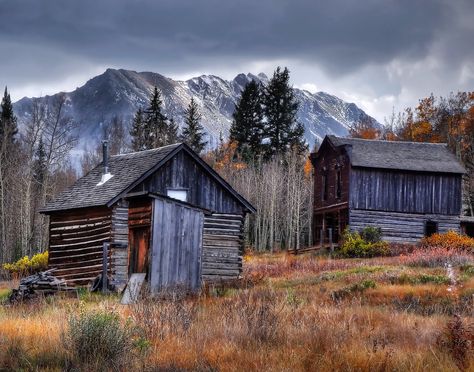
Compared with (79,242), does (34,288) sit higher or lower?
lower

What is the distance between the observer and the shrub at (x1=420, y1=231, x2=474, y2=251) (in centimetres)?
3443

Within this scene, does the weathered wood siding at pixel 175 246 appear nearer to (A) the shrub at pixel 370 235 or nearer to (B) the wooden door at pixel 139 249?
(B) the wooden door at pixel 139 249

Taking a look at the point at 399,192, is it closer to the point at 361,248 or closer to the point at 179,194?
the point at 361,248

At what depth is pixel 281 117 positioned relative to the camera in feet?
199

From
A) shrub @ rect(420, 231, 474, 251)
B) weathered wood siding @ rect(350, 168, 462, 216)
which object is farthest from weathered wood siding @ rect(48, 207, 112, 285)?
weathered wood siding @ rect(350, 168, 462, 216)

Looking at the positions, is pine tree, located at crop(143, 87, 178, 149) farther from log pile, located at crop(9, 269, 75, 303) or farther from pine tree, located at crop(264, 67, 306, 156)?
log pile, located at crop(9, 269, 75, 303)

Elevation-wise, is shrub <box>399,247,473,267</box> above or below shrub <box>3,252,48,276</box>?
above

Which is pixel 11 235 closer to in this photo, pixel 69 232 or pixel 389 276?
pixel 69 232

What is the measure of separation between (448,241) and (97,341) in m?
31.4

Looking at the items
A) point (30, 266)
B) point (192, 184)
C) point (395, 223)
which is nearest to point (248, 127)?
point (395, 223)

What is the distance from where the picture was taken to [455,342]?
275 inches

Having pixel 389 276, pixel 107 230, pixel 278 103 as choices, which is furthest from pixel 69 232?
pixel 278 103

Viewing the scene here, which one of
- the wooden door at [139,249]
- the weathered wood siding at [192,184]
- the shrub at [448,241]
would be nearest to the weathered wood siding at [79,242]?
the wooden door at [139,249]

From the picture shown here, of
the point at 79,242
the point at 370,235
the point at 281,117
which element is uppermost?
the point at 281,117
